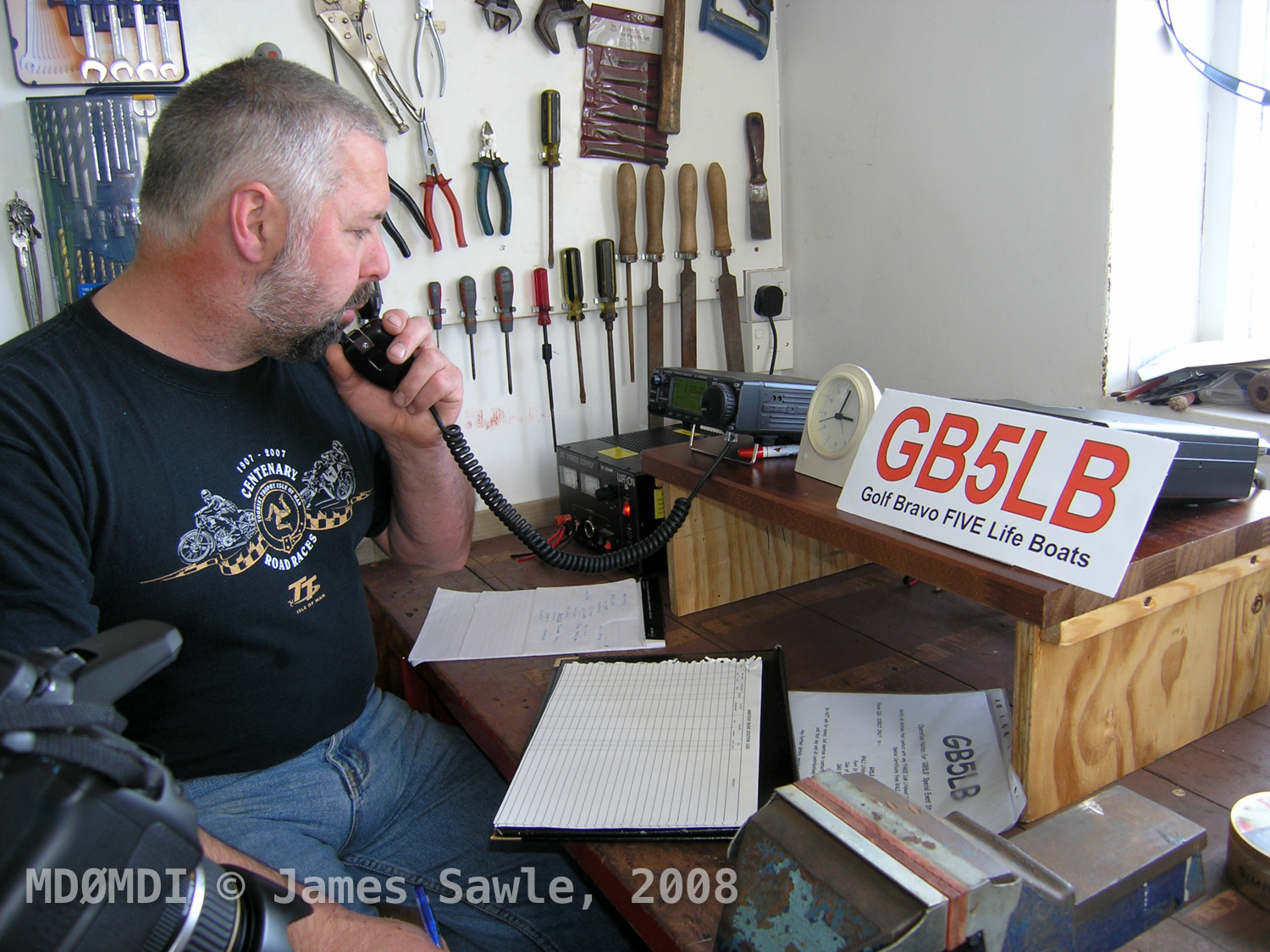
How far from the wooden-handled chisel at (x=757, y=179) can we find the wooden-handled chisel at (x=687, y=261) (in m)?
0.17

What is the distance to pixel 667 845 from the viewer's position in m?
0.83

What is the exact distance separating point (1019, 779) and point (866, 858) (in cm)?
39

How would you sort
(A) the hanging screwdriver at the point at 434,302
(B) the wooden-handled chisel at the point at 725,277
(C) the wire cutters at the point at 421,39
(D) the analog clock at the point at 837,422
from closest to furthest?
(D) the analog clock at the point at 837,422
(C) the wire cutters at the point at 421,39
(A) the hanging screwdriver at the point at 434,302
(B) the wooden-handled chisel at the point at 725,277

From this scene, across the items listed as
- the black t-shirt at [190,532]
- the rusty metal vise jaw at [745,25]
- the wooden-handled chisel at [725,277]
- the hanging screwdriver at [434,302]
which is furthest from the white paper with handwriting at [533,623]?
the rusty metal vise jaw at [745,25]

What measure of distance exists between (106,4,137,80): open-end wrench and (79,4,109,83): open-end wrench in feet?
0.07

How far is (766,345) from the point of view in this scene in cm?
222

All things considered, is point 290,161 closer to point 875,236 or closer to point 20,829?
point 20,829

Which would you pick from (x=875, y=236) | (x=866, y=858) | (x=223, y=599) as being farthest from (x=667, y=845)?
(x=875, y=236)

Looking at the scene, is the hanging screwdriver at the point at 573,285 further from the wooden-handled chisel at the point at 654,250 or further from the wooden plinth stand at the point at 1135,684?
the wooden plinth stand at the point at 1135,684

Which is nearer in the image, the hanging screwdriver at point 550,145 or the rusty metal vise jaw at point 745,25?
the hanging screwdriver at point 550,145

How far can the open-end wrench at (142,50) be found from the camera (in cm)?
150

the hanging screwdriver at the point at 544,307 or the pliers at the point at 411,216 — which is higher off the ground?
the pliers at the point at 411,216

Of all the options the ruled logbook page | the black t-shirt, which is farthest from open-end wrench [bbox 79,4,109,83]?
the ruled logbook page

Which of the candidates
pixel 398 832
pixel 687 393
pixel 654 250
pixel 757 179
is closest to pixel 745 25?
pixel 757 179
